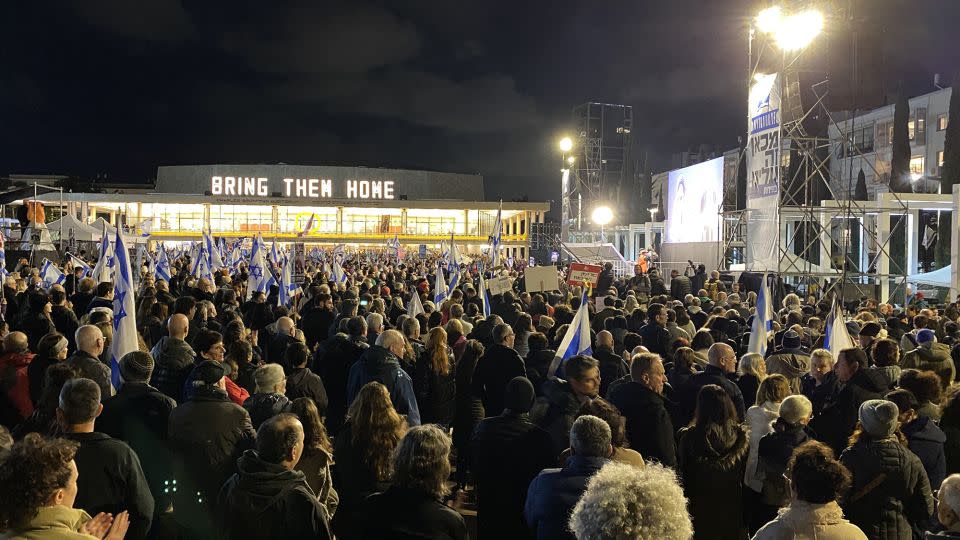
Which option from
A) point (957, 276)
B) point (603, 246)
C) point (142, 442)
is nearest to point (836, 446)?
point (142, 442)

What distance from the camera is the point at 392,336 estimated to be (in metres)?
7.21

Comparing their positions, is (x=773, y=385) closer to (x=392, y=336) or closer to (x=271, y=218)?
(x=392, y=336)

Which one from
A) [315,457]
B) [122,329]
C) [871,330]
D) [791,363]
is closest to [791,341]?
[791,363]

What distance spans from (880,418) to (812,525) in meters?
1.53

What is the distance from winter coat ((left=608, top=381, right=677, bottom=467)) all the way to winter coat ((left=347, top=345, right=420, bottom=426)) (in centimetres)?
181

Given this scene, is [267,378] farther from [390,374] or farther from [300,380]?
[390,374]

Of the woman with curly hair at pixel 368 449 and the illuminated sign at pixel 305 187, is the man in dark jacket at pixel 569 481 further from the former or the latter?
the illuminated sign at pixel 305 187

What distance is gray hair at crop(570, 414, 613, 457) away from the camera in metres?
4.04

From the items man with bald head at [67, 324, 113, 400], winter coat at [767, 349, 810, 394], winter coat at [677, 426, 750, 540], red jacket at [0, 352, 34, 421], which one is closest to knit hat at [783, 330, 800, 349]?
winter coat at [767, 349, 810, 394]

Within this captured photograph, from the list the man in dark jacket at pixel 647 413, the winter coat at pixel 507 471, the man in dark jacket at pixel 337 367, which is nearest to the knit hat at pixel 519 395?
the winter coat at pixel 507 471

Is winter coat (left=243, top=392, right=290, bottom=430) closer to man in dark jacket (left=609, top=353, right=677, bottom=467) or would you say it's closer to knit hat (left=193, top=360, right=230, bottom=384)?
knit hat (left=193, top=360, right=230, bottom=384)

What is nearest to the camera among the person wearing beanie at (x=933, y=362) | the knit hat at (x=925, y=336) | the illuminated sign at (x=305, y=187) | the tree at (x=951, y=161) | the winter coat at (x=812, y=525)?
the winter coat at (x=812, y=525)

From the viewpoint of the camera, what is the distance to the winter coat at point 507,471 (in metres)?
4.96

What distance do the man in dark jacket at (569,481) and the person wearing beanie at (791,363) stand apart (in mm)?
3138
